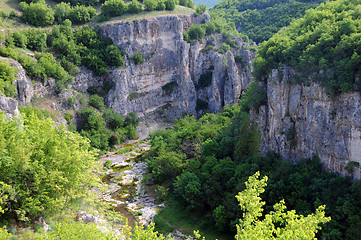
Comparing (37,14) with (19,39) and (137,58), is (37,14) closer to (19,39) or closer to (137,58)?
(19,39)

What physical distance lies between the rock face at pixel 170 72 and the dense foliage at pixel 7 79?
20.3 metres

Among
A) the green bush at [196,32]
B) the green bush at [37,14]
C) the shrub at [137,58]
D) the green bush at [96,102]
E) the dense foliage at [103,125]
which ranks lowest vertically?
the dense foliage at [103,125]

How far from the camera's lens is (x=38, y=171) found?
1769 cm

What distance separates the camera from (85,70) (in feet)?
176

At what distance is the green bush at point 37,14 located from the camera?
171 ft

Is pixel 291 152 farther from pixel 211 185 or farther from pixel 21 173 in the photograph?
pixel 21 173

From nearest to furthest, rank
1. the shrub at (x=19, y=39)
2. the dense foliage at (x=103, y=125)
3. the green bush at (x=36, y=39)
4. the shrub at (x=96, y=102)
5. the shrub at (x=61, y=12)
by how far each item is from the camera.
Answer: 1. the shrub at (x=19, y=39)
2. the green bush at (x=36, y=39)
3. the dense foliage at (x=103, y=125)
4. the shrub at (x=96, y=102)
5. the shrub at (x=61, y=12)

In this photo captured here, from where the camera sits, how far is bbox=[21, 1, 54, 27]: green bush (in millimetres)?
52219

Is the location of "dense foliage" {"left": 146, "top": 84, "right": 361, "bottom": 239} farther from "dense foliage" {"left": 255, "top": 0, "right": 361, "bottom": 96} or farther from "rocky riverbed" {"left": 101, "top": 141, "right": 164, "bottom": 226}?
"dense foliage" {"left": 255, "top": 0, "right": 361, "bottom": 96}

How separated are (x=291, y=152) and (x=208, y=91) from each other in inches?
1515

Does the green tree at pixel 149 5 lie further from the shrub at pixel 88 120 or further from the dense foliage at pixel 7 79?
the dense foliage at pixel 7 79

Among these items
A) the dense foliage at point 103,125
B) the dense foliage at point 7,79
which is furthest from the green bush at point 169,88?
the dense foliage at point 7,79

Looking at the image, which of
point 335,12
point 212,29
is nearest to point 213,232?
point 335,12

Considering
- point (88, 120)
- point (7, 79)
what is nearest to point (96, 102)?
point (88, 120)
